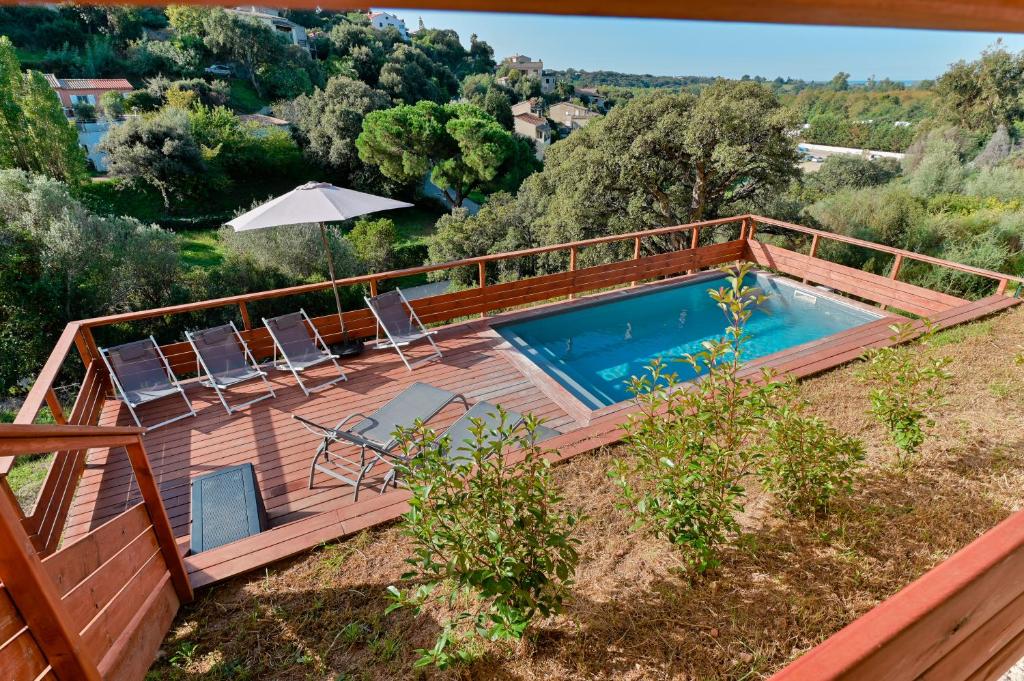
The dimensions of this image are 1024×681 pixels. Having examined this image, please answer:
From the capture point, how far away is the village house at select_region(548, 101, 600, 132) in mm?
51000

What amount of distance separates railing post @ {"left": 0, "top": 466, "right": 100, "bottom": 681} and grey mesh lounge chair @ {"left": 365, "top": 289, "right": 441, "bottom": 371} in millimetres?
4296

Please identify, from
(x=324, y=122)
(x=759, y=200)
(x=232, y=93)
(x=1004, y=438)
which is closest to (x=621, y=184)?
(x=759, y=200)

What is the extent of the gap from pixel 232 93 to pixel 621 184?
3337cm

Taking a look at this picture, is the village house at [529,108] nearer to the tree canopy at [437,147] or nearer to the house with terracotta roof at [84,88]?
the tree canopy at [437,147]

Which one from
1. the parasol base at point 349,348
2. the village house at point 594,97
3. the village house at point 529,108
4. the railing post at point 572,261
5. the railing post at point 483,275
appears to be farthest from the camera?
the village house at point 594,97

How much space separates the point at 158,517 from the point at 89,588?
651 millimetres

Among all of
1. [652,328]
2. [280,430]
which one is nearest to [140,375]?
[280,430]

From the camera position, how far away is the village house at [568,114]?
51.0 m

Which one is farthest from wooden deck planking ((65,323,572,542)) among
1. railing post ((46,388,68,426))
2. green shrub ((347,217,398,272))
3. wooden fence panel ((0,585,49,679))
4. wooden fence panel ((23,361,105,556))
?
green shrub ((347,217,398,272))

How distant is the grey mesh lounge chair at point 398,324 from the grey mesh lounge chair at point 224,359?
4.22 ft

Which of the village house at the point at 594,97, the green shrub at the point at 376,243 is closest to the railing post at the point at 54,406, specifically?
the green shrub at the point at 376,243

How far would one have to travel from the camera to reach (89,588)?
1.74 metres

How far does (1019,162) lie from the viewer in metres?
14.5

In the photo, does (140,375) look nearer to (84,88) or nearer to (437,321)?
(437,321)
